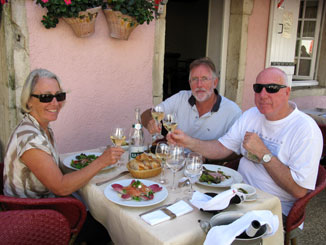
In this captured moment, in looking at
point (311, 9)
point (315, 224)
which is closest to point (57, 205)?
point (315, 224)

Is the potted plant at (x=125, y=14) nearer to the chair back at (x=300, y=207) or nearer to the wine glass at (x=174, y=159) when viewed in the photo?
the wine glass at (x=174, y=159)

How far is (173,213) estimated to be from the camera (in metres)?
1.53

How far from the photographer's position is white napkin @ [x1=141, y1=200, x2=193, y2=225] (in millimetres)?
1461

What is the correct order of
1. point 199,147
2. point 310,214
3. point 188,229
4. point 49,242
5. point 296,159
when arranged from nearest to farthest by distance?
point 188,229 → point 49,242 → point 296,159 → point 199,147 → point 310,214

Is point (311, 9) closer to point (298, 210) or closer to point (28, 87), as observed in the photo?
point (298, 210)

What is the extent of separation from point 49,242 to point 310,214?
9.73 feet

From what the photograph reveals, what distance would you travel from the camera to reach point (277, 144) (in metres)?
2.13

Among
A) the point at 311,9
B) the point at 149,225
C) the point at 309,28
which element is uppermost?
the point at 311,9

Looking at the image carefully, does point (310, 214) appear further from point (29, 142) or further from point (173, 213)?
point (29, 142)

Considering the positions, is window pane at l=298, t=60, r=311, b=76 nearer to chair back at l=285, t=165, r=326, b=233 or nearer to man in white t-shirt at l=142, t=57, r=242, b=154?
man in white t-shirt at l=142, t=57, r=242, b=154

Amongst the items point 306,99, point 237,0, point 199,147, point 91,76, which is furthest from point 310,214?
point 306,99

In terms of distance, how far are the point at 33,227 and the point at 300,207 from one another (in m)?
1.59

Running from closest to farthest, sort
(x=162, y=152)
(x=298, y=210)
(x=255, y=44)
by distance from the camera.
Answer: (x=162, y=152)
(x=298, y=210)
(x=255, y=44)

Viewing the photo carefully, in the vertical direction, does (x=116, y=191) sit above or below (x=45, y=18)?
below
